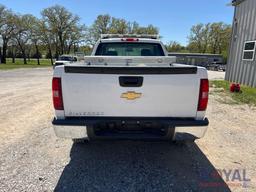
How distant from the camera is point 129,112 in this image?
10.2ft

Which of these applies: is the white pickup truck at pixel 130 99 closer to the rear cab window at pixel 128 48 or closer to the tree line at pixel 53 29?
the rear cab window at pixel 128 48

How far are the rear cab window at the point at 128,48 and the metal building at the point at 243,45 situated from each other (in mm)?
7993

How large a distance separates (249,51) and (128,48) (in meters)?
9.21

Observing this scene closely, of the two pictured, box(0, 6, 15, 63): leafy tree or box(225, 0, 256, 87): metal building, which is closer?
box(225, 0, 256, 87): metal building

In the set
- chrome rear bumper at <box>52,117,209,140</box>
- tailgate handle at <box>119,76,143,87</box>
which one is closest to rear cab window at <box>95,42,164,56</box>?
tailgate handle at <box>119,76,143,87</box>

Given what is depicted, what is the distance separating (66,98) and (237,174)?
8.78ft

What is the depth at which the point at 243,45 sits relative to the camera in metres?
13.0

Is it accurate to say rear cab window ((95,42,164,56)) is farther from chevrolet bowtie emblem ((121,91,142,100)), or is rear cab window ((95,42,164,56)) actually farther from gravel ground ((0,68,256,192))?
chevrolet bowtie emblem ((121,91,142,100))

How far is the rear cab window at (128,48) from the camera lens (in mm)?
5773

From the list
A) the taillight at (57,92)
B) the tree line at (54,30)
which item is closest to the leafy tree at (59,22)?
the tree line at (54,30)

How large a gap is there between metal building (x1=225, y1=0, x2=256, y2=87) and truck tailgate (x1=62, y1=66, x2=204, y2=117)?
10.2 meters

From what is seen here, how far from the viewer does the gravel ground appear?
10.0ft

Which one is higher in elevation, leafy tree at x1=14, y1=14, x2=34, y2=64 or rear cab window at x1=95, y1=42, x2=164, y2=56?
Answer: leafy tree at x1=14, y1=14, x2=34, y2=64

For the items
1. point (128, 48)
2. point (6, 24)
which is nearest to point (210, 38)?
point (6, 24)
